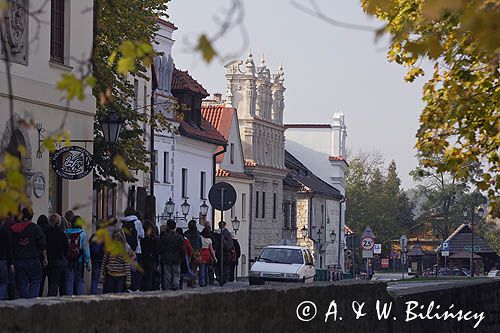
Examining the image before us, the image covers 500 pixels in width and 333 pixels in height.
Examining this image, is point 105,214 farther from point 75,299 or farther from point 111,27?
point 75,299

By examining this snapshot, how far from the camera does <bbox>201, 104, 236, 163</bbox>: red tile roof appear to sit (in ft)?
252

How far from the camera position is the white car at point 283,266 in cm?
4053

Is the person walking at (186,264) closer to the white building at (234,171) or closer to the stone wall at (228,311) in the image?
the stone wall at (228,311)

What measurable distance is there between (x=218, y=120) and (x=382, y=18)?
2376 inches

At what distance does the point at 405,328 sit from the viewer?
16.3 metres

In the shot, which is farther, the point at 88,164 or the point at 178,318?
the point at 88,164

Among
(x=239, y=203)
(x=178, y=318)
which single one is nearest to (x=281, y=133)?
(x=239, y=203)

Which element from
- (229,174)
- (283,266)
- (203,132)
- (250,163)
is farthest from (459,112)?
(250,163)

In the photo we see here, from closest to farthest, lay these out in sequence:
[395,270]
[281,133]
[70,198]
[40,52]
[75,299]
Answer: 1. [75,299]
2. [40,52]
3. [70,198]
4. [281,133]
5. [395,270]

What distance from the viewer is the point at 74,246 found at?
71.6 ft

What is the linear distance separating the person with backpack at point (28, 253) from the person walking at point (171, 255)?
637 cm

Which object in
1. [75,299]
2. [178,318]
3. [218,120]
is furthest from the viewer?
[218,120]

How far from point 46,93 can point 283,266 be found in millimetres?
16227

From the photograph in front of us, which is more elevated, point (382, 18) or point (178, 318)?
point (382, 18)
